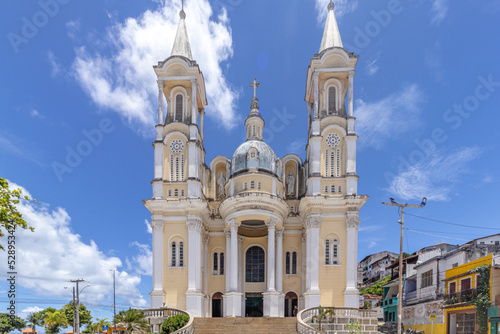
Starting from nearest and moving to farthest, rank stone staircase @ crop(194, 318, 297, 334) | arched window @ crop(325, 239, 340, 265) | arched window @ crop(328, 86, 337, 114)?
stone staircase @ crop(194, 318, 297, 334) → arched window @ crop(325, 239, 340, 265) → arched window @ crop(328, 86, 337, 114)

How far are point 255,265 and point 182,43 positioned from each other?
23.1 m

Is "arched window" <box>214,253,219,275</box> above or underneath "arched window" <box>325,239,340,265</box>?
underneath

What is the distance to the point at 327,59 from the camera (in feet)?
120

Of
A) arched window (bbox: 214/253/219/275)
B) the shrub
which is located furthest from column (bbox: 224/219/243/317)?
the shrub

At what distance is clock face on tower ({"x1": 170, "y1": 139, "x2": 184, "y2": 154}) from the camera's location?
35.5 metres

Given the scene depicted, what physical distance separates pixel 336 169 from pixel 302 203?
14.4 feet

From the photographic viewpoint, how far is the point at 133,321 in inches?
946

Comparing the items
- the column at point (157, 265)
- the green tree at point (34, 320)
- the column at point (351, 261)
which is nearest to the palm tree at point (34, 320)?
the green tree at point (34, 320)

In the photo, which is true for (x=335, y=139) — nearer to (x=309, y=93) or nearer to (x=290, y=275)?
(x=309, y=93)

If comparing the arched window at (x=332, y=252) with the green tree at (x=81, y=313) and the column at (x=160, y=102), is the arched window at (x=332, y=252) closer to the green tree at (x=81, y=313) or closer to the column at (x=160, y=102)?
the column at (x=160, y=102)

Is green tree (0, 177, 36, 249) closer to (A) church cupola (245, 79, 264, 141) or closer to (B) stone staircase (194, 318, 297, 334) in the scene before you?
(B) stone staircase (194, 318, 297, 334)

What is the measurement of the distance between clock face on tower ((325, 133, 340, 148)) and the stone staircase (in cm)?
1569

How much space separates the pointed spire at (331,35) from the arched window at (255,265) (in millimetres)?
20631

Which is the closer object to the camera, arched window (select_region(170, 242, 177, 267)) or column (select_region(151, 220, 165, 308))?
column (select_region(151, 220, 165, 308))
